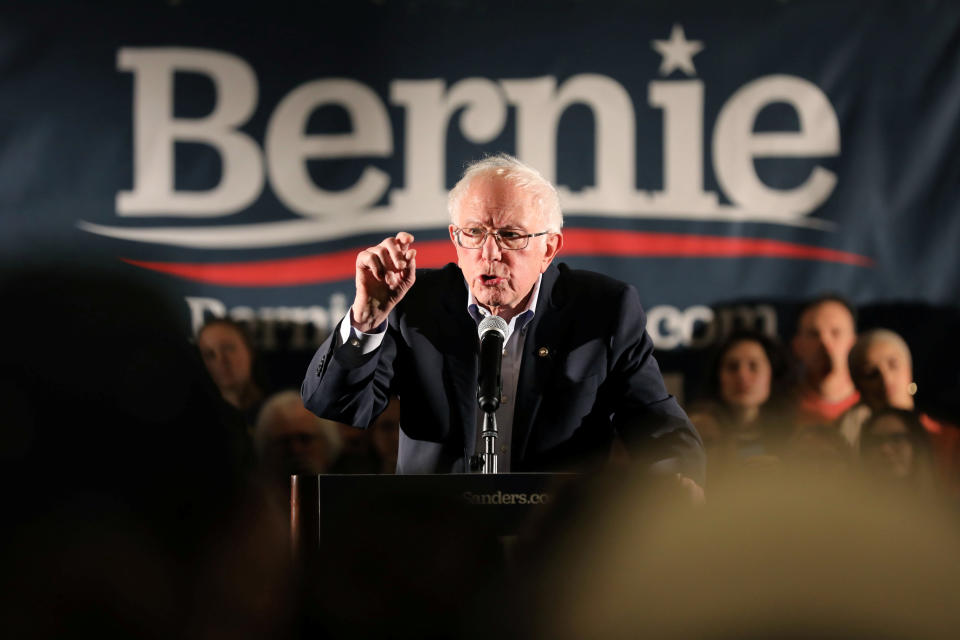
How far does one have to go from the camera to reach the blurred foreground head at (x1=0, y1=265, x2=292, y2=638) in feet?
2.22

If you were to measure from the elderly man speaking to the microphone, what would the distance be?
0.27m

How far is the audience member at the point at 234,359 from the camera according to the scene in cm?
448

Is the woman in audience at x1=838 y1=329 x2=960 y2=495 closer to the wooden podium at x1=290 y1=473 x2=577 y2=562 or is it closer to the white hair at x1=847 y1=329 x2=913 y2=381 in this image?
the white hair at x1=847 y1=329 x2=913 y2=381

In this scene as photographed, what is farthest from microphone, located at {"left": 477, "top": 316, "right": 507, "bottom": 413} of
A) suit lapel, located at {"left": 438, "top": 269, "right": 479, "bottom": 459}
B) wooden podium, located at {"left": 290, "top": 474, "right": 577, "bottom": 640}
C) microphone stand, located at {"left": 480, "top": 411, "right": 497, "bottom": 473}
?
wooden podium, located at {"left": 290, "top": 474, "right": 577, "bottom": 640}

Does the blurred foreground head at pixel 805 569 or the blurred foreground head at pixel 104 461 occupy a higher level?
the blurred foreground head at pixel 104 461

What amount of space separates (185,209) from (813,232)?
2.79 meters

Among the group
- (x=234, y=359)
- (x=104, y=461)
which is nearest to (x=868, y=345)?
(x=234, y=359)

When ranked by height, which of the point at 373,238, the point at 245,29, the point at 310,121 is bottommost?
the point at 373,238

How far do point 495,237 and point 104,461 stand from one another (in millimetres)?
1762

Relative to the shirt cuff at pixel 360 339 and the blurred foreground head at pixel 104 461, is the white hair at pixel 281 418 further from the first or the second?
the blurred foreground head at pixel 104 461

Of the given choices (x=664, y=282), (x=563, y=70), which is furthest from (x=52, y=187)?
(x=664, y=282)

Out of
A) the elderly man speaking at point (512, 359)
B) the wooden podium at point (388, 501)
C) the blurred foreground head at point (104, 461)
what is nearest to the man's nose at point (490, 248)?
the elderly man speaking at point (512, 359)

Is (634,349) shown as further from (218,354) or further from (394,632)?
(218,354)

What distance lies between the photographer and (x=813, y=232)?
4.43 metres
